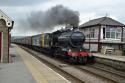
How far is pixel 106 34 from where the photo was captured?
44.7 metres

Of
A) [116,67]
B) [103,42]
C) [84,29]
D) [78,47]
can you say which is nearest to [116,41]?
[103,42]

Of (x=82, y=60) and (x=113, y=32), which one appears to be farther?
(x=113, y=32)

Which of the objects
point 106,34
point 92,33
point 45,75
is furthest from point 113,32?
point 45,75

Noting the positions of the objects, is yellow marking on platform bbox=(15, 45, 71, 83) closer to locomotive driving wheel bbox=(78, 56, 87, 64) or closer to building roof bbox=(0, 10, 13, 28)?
building roof bbox=(0, 10, 13, 28)

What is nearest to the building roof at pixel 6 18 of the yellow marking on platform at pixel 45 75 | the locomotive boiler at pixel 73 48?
the yellow marking on platform at pixel 45 75

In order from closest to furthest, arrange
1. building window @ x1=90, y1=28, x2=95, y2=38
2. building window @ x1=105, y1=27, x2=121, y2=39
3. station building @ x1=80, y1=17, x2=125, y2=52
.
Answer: station building @ x1=80, y1=17, x2=125, y2=52, building window @ x1=105, y1=27, x2=121, y2=39, building window @ x1=90, y1=28, x2=95, y2=38

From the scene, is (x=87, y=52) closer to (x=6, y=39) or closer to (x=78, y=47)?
(x=78, y=47)

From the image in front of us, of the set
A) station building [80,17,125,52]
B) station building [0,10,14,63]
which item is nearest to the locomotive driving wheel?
station building [0,10,14,63]

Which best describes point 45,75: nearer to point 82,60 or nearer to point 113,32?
point 82,60

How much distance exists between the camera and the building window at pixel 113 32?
44750 mm

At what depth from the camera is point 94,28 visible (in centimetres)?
4550

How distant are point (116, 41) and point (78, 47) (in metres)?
18.9

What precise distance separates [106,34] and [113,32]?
4.10 feet

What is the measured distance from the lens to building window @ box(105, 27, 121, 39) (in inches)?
1762
